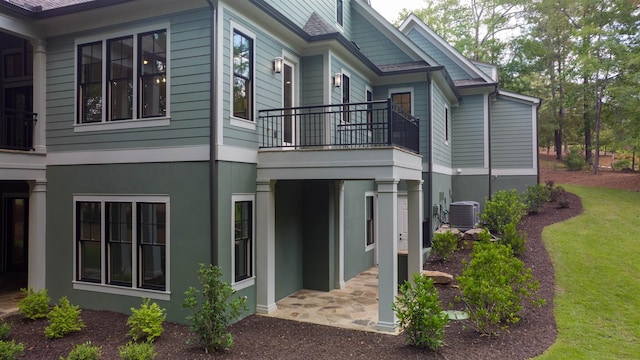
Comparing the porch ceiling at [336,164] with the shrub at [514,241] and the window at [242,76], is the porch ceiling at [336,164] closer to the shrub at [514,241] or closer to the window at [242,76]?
the window at [242,76]

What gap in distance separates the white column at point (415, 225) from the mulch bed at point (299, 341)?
1.95 m

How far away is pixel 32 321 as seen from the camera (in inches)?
281

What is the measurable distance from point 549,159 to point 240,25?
32.0 m

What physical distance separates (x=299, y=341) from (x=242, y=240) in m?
2.15

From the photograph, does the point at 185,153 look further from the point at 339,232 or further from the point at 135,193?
the point at 339,232

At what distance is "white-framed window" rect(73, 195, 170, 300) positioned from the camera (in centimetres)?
714

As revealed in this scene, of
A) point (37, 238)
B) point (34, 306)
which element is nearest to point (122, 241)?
point (34, 306)

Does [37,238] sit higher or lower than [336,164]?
lower

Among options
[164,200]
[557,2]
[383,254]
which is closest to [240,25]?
[164,200]

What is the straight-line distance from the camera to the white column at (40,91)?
26.2 ft

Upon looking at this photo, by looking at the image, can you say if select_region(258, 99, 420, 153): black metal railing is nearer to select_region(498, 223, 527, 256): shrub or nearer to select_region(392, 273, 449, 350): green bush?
select_region(392, 273, 449, 350): green bush

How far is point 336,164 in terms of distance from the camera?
7.18 metres

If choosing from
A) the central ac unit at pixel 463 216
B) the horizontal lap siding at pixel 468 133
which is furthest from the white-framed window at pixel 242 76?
the horizontal lap siding at pixel 468 133

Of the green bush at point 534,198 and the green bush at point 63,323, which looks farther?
the green bush at point 534,198
